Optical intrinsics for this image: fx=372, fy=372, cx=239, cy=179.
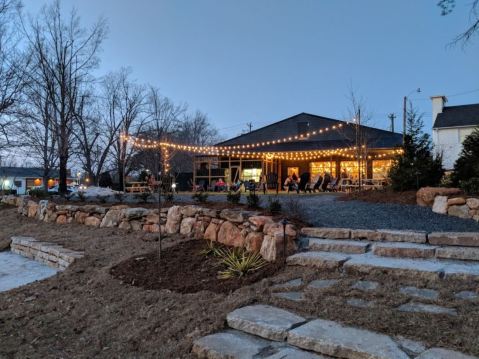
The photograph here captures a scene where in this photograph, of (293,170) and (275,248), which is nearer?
(275,248)

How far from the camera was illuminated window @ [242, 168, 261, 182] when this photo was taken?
2178cm

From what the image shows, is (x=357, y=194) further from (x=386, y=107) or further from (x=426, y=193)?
(x=386, y=107)

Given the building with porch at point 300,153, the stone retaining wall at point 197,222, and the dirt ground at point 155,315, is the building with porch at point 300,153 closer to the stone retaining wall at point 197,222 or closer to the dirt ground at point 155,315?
the stone retaining wall at point 197,222

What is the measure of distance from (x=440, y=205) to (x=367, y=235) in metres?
2.70

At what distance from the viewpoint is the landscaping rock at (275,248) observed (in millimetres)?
4195

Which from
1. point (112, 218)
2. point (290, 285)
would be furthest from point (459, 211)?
point (112, 218)

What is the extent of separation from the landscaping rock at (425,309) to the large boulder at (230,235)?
242cm

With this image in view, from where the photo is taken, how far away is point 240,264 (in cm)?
394

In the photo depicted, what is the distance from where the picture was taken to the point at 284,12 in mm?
17641

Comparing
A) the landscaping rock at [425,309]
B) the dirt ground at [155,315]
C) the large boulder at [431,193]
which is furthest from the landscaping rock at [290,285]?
the large boulder at [431,193]

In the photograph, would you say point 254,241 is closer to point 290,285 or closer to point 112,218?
point 290,285

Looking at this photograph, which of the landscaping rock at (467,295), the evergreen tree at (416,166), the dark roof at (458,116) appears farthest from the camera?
the dark roof at (458,116)

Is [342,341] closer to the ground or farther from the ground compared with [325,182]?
closer to the ground

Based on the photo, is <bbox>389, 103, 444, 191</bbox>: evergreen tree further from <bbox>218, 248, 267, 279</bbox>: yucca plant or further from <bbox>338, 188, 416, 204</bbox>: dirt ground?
<bbox>218, 248, 267, 279</bbox>: yucca plant
